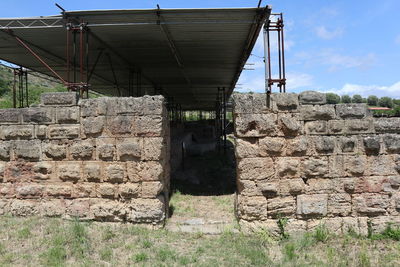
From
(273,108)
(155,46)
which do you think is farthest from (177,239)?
(155,46)

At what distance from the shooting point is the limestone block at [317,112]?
524 centimetres

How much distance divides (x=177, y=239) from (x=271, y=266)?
5.32 ft

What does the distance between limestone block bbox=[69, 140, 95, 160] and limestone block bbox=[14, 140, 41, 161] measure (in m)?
0.68

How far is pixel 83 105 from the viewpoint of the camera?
17.9 feet

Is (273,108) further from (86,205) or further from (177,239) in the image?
(86,205)

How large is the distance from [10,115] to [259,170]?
188 inches

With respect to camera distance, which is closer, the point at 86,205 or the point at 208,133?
the point at 86,205

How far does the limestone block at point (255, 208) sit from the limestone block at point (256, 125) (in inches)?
44.8

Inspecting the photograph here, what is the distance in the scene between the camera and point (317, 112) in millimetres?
5242

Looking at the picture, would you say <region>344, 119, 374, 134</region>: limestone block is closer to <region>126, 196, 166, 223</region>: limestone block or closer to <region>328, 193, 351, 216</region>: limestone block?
<region>328, 193, 351, 216</region>: limestone block

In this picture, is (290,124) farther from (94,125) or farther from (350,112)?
(94,125)

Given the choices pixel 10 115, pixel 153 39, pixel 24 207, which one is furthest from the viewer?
pixel 153 39

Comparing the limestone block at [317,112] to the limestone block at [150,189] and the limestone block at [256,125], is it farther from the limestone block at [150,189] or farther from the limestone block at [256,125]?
the limestone block at [150,189]

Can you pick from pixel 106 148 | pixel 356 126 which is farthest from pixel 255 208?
pixel 106 148
